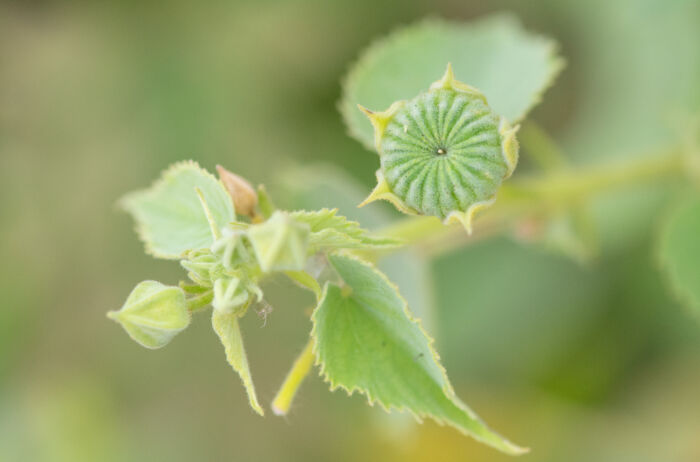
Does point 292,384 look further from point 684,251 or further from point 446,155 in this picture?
point 684,251

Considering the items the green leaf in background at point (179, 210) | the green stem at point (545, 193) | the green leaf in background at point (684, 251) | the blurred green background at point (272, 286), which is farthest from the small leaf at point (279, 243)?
the blurred green background at point (272, 286)

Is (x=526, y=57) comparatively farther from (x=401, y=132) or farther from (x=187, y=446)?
(x=187, y=446)

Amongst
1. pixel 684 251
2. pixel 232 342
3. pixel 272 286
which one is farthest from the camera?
pixel 272 286

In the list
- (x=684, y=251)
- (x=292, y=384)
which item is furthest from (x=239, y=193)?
(x=684, y=251)

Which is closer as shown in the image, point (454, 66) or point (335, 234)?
point (335, 234)

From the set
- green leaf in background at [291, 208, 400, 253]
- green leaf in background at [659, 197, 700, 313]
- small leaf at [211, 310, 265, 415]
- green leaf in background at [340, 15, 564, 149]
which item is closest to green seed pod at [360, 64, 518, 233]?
green leaf in background at [291, 208, 400, 253]

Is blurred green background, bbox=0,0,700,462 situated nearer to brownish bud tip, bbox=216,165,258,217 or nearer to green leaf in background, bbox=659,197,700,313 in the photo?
green leaf in background, bbox=659,197,700,313
